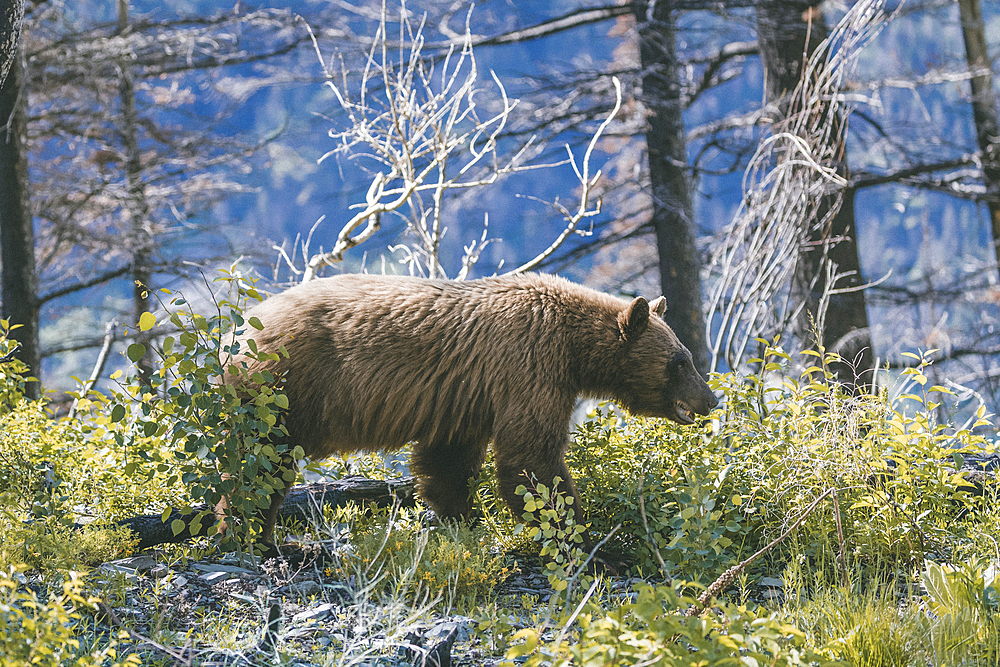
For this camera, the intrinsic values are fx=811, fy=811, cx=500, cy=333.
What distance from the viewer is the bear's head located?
4766 millimetres

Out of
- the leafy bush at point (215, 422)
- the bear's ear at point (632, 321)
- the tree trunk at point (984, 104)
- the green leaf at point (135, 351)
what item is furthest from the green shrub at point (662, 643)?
the tree trunk at point (984, 104)

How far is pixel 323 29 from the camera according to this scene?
10.9 m

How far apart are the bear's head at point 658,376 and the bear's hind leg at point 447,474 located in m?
0.99

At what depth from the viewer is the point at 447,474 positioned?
194 inches

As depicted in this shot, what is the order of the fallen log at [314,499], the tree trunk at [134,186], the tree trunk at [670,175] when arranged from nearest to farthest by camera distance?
1. the fallen log at [314,499]
2. the tree trunk at [670,175]
3. the tree trunk at [134,186]

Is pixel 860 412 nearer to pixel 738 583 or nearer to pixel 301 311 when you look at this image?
pixel 738 583

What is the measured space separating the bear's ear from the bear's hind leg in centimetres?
109

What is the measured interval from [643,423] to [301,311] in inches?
87.5

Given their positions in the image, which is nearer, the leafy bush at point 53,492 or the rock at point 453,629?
the rock at point 453,629

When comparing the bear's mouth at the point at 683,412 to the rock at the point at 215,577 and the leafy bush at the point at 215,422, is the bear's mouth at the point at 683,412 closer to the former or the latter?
the leafy bush at the point at 215,422

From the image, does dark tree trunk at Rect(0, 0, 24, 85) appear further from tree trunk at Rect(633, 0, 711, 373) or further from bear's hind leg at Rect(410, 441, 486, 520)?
tree trunk at Rect(633, 0, 711, 373)

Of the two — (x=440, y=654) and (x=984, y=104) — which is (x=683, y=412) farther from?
(x=984, y=104)

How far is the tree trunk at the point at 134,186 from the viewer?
12.0m

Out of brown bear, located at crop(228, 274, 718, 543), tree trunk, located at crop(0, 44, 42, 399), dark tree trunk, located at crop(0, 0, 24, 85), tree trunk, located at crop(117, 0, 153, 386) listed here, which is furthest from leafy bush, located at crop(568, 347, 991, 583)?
tree trunk, located at crop(117, 0, 153, 386)
